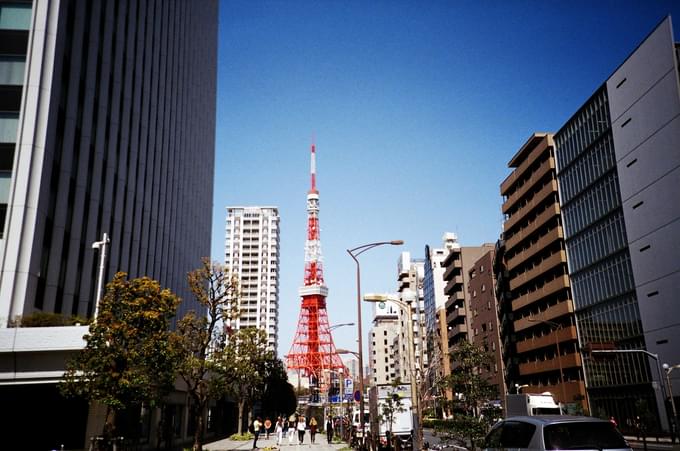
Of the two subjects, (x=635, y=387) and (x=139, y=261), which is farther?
(x=635, y=387)

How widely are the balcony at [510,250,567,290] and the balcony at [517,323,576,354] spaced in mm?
7007

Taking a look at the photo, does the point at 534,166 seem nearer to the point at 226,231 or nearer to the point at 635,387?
the point at 635,387

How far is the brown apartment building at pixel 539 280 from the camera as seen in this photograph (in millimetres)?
60500

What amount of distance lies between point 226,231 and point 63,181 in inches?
6010

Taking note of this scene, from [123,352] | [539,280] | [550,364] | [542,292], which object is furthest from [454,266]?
[123,352]

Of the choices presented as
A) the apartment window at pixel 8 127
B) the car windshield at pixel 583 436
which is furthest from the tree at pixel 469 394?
the apartment window at pixel 8 127

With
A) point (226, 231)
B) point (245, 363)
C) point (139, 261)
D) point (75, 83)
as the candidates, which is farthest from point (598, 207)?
point (226, 231)

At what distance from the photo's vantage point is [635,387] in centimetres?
4944

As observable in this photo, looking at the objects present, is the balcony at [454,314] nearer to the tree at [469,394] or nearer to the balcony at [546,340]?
the balcony at [546,340]

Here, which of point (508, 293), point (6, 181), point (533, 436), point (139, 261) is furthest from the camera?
point (508, 293)

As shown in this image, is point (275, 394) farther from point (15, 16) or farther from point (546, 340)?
point (15, 16)

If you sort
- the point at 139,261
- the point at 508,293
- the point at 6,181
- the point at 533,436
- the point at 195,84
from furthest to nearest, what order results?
the point at 508,293
the point at 195,84
the point at 139,261
the point at 6,181
the point at 533,436

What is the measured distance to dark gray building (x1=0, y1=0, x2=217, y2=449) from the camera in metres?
25.7

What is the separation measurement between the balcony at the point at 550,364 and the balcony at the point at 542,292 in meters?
6.99
